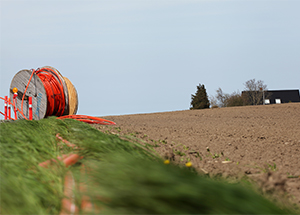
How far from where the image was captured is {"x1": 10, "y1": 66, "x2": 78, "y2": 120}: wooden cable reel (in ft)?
38.9

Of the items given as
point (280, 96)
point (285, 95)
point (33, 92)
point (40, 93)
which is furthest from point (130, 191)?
point (285, 95)

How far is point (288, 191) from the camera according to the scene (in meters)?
3.67

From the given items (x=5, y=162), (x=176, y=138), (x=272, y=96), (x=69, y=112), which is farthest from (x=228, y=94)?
(x=5, y=162)

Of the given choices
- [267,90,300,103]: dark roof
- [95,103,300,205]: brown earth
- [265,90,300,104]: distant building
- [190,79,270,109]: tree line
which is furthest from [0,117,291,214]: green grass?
[267,90,300,103]: dark roof

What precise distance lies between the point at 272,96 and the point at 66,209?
48.1 meters

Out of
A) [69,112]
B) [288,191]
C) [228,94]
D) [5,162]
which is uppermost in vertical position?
[228,94]

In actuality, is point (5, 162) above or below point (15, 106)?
below

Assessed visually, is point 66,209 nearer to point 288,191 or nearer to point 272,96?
point 288,191

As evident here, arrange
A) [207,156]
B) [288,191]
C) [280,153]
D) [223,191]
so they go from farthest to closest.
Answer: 1. [280,153]
2. [207,156]
3. [288,191]
4. [223,191]

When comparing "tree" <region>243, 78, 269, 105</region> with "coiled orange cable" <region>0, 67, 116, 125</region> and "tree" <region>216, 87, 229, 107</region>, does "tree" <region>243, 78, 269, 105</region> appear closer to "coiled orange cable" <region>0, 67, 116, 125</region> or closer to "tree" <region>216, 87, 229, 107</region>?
"tree" <region>216, 87, 229, 107</region>

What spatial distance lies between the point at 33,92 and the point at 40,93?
52 centimetres

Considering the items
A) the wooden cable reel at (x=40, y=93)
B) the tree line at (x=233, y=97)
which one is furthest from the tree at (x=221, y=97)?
the wooden cable reel at (x=40, y=93)

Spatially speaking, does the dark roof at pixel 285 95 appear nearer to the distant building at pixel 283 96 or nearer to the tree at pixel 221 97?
the distant building at pixel 283 96

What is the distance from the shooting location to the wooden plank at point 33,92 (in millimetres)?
11836
